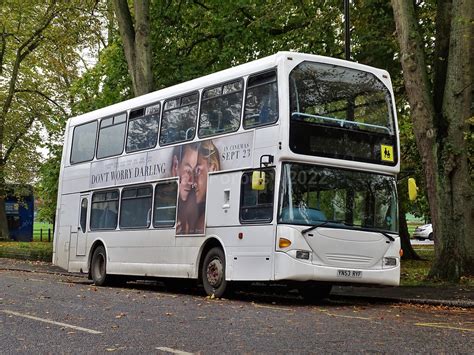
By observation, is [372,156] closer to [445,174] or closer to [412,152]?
[445,174]

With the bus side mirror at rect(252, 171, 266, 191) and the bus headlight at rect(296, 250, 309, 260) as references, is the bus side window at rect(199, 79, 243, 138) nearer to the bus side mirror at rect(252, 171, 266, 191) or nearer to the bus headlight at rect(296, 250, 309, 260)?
the bus side mirror at rect(252, 171, 266, 191)

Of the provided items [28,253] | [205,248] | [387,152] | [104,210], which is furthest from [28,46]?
[387,152]

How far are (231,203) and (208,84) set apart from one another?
2745mm

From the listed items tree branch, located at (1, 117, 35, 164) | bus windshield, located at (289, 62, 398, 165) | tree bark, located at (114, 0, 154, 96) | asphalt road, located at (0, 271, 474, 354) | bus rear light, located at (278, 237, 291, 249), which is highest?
tree branch, located at (1, 117, 35, 164)

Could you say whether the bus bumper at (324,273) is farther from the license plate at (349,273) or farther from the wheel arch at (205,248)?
the wheel arch at (205,248)

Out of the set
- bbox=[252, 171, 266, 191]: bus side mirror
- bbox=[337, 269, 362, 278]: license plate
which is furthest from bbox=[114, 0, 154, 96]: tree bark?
bbox=[337, 269, 362, 278]: license plate

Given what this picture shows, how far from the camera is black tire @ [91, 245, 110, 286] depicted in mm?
19453

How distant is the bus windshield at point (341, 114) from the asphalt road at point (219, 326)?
274 cm

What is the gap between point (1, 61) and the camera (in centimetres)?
4447

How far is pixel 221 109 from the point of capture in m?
15.6

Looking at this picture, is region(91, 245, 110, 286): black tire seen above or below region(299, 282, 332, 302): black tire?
above

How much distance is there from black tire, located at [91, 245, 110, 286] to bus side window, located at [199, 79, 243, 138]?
17.0ft

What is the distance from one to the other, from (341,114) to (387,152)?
45.9 inches

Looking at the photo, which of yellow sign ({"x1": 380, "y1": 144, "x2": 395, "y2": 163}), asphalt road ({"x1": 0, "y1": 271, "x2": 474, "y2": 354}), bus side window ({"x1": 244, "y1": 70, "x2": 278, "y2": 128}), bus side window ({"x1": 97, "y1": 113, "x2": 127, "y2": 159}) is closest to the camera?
asphalt road ({"x1": 0, "y1": 271, "x2": 474, "y2": 354})
